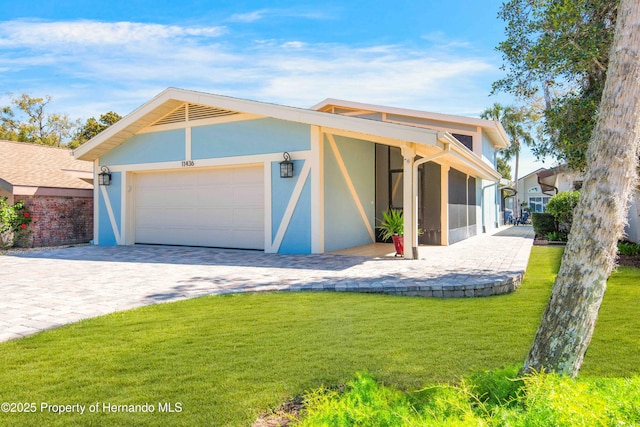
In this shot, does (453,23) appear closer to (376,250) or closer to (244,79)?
(376,250)

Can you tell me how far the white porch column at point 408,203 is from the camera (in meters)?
9.40

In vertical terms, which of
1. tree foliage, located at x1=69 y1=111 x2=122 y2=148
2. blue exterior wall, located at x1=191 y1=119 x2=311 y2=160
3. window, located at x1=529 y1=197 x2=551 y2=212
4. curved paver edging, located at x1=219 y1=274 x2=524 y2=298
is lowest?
curved paver edging, located at x1=219 y1=274 x2=524 y2=298

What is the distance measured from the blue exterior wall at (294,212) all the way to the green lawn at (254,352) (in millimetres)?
4718

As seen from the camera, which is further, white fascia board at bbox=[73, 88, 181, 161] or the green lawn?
white fascia board at bbox=[73, 88, 181, 161]

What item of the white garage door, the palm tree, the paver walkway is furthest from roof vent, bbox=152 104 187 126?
the palm tree

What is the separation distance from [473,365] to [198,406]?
2.07m

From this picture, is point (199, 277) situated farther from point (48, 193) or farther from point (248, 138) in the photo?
point (48, 193)

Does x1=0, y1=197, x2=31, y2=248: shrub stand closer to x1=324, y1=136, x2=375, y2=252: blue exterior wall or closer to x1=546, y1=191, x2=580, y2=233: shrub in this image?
x1=324, y1=136, x2=375, y2=252: blue exterior wall

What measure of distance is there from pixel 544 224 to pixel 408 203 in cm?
867

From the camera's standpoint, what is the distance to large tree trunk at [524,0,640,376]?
243 centimetres

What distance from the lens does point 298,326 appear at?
14.6ft

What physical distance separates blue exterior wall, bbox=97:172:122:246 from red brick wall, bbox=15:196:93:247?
6.87ft

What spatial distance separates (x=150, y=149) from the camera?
41.7ft

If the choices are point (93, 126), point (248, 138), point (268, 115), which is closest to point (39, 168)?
point (248, 138)
